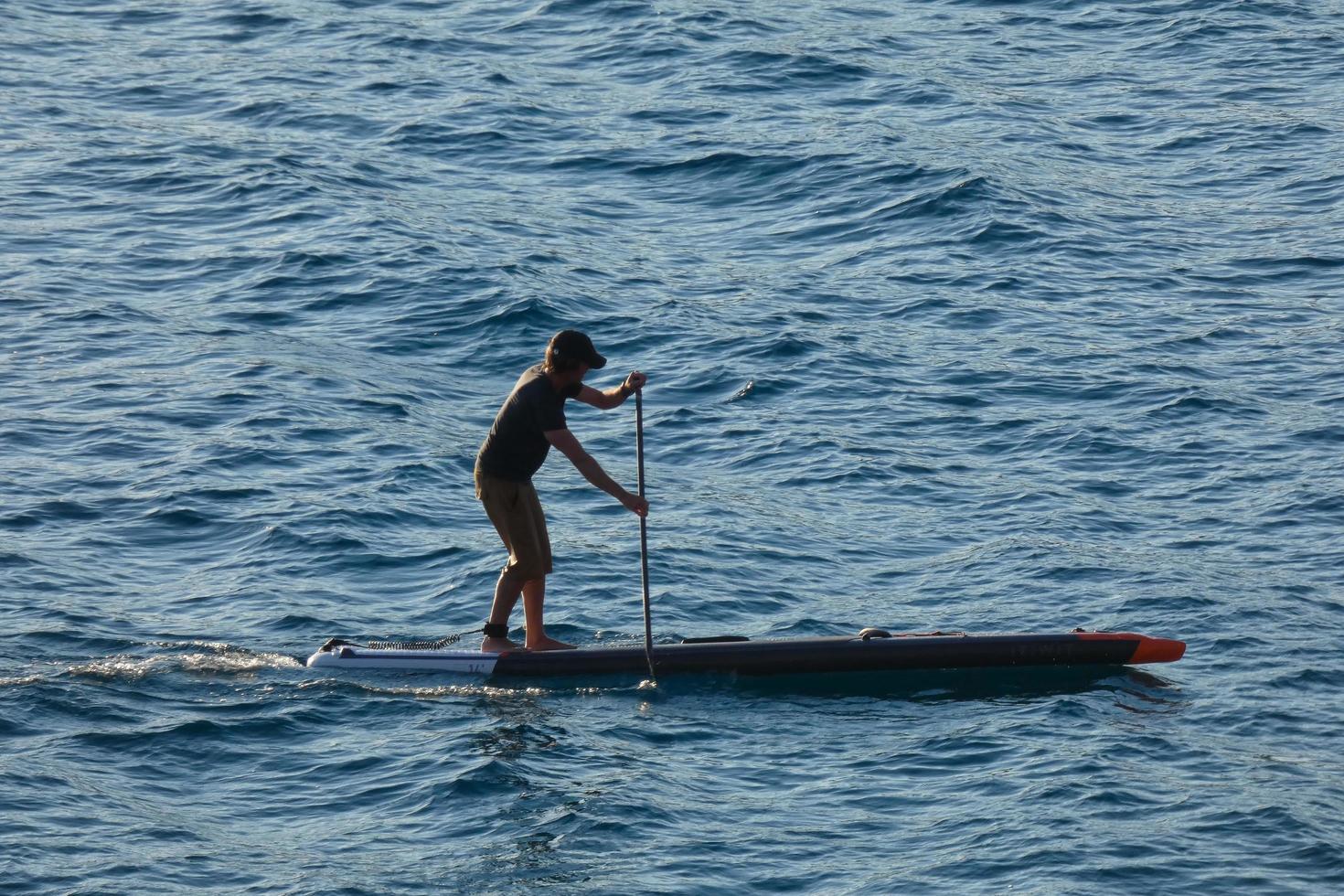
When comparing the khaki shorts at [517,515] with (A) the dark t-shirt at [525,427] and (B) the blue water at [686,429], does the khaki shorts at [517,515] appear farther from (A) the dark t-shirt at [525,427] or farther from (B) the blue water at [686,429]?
(B) the blue water at [686,429]

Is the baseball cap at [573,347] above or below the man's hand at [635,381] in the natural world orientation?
above

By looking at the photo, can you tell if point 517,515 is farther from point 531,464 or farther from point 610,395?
point 610,395

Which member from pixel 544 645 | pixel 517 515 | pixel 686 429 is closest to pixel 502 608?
pixel 544 645

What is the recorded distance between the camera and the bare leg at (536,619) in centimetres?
1242

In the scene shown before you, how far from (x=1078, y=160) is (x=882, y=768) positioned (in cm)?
1413

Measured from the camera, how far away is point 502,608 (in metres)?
12.5

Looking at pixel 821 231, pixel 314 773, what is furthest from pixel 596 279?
pixel 314 773

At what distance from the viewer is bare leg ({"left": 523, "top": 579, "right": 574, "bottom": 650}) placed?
12.4 metres

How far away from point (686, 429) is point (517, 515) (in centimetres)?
534

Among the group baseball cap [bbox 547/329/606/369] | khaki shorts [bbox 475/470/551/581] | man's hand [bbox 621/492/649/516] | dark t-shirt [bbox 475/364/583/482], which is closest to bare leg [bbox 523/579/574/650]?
khaki shorts [bbox 475/470/551/581]

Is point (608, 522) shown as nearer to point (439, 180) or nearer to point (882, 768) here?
point (882, 768)

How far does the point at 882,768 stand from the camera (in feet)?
36.4

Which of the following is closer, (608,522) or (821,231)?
(608,522)

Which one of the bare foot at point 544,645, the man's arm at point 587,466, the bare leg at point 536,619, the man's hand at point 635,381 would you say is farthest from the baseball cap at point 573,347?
the bare foot at point 544,645
